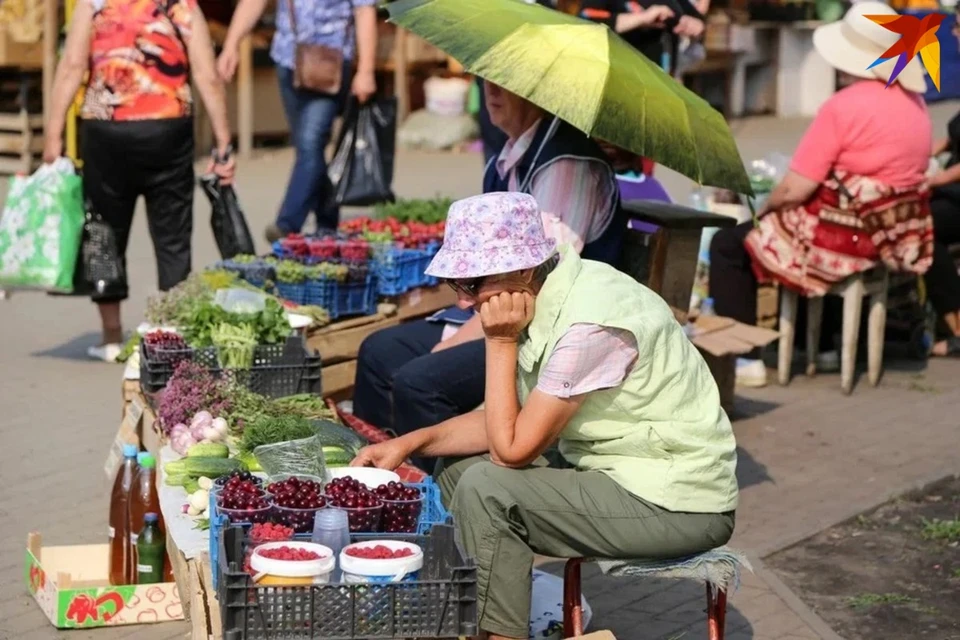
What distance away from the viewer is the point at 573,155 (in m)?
5.17

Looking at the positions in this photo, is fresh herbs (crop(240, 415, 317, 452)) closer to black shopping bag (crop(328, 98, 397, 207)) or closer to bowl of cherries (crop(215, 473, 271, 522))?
bowl of cherries (crop(215, 473, 271, 522))

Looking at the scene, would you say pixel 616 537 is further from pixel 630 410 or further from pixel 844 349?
pixel 844 349

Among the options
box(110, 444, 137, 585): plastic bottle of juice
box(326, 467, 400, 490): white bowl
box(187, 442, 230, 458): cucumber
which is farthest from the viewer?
box(110, 444, 137, 585): plastic bottle of juice

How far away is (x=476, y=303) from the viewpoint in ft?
12.7

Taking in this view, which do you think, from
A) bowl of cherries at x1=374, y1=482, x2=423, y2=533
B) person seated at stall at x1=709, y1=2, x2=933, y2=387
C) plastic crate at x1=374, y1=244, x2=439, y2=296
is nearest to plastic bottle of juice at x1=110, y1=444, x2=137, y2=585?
bowl of cherries at x1=374, y1=482, x2=423, y2=533

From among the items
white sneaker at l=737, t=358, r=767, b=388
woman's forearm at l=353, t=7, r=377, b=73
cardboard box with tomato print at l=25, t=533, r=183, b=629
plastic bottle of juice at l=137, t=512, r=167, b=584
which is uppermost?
woman's forearm at l=353, t=7, r=377, b=73

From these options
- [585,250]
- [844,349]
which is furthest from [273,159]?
[585,250]

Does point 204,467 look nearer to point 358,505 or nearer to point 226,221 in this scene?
point 358,505

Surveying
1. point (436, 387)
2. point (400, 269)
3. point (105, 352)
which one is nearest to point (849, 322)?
point (400, 269)

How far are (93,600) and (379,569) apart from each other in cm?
156

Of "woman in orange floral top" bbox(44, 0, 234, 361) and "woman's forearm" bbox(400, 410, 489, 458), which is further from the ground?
"woman in orange floral top" bbox(44, 0, 234, 361)

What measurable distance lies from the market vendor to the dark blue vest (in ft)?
4.31

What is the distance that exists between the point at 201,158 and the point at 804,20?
8408 millimetres

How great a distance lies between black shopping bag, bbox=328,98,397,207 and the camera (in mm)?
9656
